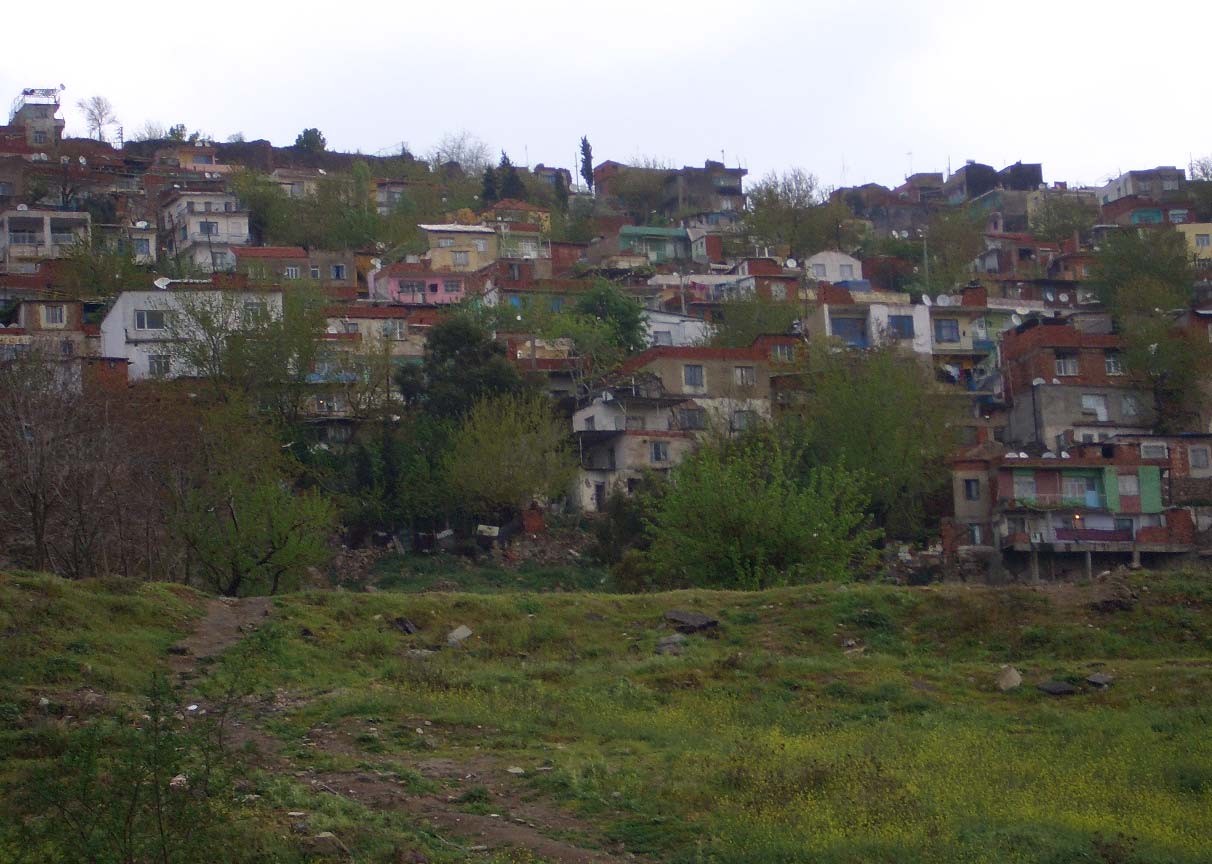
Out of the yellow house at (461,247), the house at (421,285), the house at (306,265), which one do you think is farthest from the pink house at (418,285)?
the yellow house at (461,247)

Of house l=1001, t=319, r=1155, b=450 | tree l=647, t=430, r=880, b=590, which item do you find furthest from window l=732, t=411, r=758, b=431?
tree l=647, t=430, r=880, b=590

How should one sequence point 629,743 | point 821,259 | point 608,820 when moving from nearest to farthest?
point 608,820 < point 629,743 < point 821,259

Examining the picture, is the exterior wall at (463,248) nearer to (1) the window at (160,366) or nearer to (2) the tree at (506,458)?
(1) the window at (160,366)

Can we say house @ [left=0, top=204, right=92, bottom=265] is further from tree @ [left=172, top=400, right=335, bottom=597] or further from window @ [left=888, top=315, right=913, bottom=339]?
tree @ [left=172, top=400, right=335, bottom=597]

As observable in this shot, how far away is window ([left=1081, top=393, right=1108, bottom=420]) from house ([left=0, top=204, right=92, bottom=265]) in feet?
140

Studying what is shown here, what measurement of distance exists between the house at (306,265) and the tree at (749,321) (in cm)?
1586

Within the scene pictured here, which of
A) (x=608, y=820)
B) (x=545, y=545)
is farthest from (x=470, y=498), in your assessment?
(x=608, y=820)

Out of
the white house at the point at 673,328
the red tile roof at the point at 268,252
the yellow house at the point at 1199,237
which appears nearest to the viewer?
the white house at the point at 673,328

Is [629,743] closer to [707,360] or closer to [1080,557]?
[1080,557]

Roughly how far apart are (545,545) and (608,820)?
110 feet

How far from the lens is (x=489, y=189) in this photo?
95125mm

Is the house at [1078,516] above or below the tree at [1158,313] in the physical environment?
below

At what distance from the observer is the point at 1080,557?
47.9 metres

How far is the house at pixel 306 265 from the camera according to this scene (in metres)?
67.6
